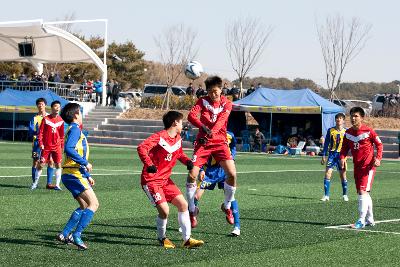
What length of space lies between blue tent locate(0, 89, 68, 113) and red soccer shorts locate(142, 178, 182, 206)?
35.9 meters

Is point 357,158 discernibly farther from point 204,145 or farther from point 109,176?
point 109,176

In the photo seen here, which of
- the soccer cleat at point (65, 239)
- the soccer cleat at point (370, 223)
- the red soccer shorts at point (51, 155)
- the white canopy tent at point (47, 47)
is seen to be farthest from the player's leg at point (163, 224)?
the white canopy tent at point (47, 47)

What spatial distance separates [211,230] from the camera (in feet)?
43.6

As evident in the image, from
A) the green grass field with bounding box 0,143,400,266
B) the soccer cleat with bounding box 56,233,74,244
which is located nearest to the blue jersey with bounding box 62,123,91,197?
the soccer cleat with bounding box 56,233,74,244

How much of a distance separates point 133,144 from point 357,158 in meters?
35.8

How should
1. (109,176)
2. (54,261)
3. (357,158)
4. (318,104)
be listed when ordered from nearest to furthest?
(54,261) < (357,158) < (109,176) < (318,104)

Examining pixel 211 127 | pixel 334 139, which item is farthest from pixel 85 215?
pixel 334 139

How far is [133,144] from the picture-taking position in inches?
1961

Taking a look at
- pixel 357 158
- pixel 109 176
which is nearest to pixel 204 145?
pixel 357 158

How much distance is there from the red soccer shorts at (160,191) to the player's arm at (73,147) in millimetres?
825

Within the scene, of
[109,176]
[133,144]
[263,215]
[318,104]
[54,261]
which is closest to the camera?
[54,261]

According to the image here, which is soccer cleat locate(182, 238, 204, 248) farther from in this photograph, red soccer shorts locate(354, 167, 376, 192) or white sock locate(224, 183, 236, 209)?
red soccer shorts locate(354, 167, 376, 192)

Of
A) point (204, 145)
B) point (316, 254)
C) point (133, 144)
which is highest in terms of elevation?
point (204, 145)

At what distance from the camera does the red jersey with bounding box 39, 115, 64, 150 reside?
1938 cm
